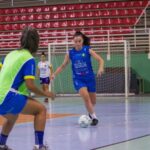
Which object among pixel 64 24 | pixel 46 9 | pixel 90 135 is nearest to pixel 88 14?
pixel 64 24

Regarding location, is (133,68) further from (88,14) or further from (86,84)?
(86,84)

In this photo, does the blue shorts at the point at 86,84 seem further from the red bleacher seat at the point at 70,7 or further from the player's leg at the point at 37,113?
the red bleacher seat at the point at 70,7

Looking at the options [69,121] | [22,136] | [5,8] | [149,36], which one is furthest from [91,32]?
[22,136]

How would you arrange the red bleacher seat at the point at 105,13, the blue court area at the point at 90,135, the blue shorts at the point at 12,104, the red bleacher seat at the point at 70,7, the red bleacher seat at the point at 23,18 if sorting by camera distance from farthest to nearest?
the red bleacher seat at the point at 23,18, the red bleacher seat at the point at 70,7, the red bleacher seat at the point at 105,13, the blue court area at the point at 90,135, the blue shorts at the point at 12,104

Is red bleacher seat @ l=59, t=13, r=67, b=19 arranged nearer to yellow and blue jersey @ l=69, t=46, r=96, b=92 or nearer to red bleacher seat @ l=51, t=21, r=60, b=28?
red bleacher seat @ l=51, t=21, r=60, b=28

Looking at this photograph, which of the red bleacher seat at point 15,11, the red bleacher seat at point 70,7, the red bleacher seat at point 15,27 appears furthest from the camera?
the red bleacher seat at point 15,11

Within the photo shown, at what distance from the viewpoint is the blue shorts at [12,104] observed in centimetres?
539

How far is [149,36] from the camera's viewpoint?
21.4 meters

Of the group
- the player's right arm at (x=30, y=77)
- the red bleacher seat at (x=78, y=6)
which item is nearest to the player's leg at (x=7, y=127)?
the player's right arm at (x=30, y=77)

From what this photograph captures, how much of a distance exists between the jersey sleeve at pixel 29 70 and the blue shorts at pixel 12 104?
30 centimetres

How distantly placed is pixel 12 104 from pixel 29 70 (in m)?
0.47

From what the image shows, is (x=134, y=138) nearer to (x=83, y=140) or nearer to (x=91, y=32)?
(x=83, y=140)

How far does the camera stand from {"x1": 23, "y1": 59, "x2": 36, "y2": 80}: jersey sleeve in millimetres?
5320

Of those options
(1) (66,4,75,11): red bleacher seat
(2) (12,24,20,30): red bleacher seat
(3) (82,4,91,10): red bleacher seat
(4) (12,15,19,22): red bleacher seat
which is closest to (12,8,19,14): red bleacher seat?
(4) (12,15,19,22): red bleacher seat
